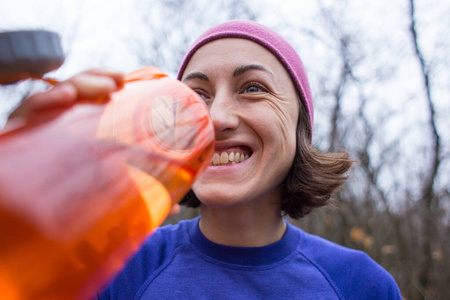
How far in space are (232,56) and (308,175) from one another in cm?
73

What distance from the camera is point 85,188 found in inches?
24.9

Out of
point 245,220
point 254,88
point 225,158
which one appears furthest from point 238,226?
point 254,88

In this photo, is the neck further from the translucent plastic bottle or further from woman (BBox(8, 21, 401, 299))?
the translucent plastic bottle

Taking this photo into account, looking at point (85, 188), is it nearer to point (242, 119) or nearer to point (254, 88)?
point (242, 119)

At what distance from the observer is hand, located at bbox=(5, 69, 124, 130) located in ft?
2.29

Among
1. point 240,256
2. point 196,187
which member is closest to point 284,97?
point 196,187

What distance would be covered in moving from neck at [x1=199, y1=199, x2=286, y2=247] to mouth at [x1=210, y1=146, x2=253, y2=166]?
0.24m

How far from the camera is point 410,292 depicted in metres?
6.66

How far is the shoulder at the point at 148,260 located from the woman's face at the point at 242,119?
0.31m

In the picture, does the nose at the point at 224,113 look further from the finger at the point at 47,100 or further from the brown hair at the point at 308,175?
the finger at the point at 47,100

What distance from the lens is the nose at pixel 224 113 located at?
1358mm

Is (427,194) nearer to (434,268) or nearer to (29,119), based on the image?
(434,268)

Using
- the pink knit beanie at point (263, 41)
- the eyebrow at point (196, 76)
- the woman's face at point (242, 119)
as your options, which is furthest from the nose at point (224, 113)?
the pink knit beanie at point (263, 41)

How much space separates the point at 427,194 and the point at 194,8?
599 cm
